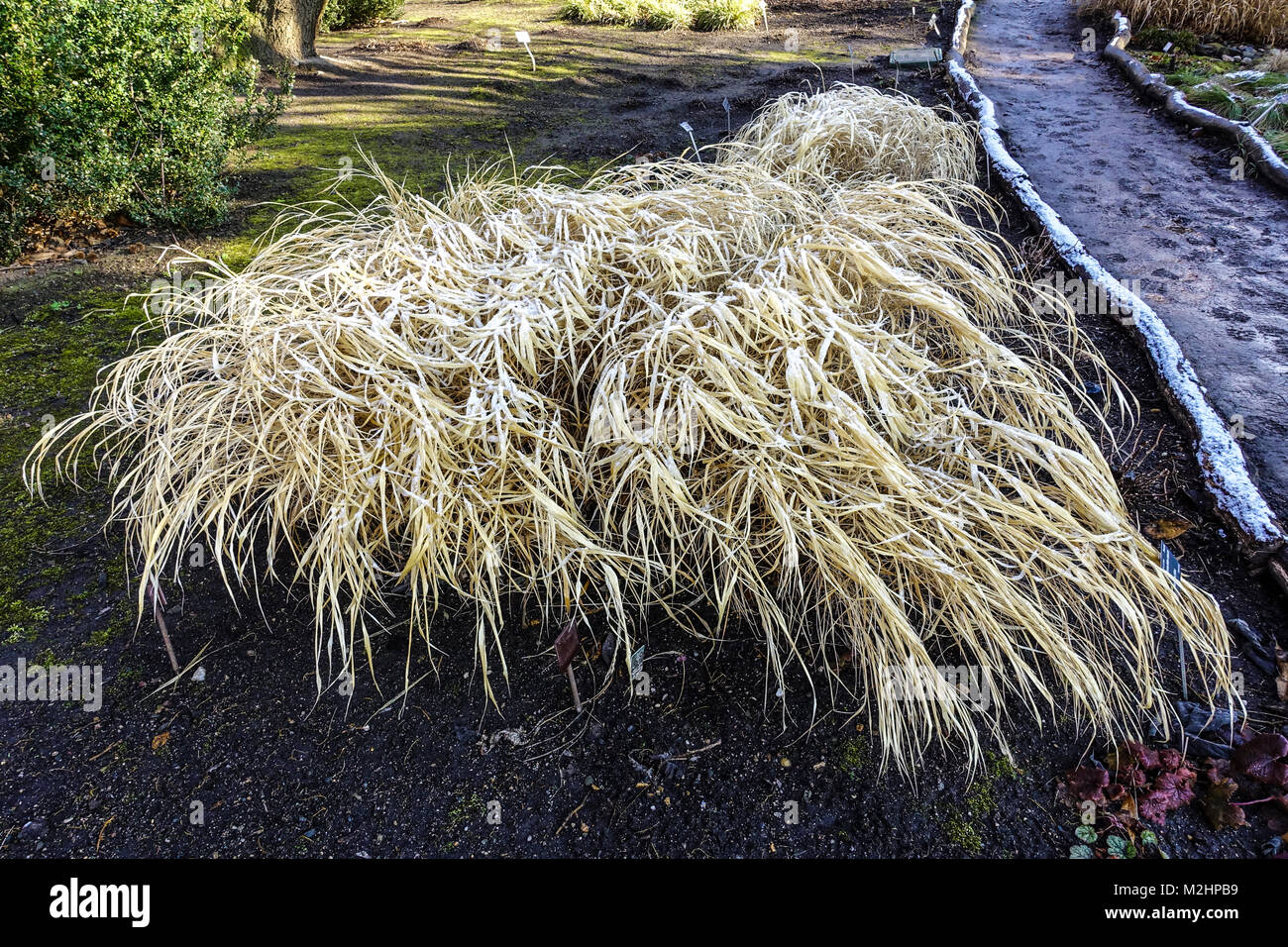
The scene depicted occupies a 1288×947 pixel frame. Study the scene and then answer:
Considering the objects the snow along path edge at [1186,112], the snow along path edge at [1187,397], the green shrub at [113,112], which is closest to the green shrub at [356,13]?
the green shrub at [113,112]

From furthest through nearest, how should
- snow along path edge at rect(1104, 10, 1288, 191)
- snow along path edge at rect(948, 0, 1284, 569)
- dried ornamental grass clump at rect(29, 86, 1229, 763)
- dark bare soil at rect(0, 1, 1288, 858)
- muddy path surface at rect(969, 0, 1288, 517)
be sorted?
snow along path edge at rect(1104, 10, 1288, 191), muddy path surface at rect(969, 0, 1288, 517), snow along path edge at rect(948, 0, 1284, 569), dried ornamental grass clump at rect(29, 86, 1229, 763), dark bare soil at rect(0, 1, 1288, 858)

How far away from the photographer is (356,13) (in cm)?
735

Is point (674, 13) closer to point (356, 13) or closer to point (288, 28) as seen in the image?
point (356, 13)

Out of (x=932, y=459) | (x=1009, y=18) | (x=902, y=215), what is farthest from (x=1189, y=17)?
(x=932, y=459)

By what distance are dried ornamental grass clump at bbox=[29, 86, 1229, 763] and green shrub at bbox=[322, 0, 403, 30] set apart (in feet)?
21.7

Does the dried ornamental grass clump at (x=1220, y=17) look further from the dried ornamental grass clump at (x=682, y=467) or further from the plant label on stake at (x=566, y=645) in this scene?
the plant label on stake at (x=566, y=645)

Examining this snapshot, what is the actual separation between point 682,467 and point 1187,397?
1734 millimetres

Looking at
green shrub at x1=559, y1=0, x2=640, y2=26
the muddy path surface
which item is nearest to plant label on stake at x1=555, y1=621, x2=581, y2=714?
the muddy path surface

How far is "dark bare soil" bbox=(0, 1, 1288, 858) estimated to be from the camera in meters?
1.34

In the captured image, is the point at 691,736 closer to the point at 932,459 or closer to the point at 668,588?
the point at 668,588

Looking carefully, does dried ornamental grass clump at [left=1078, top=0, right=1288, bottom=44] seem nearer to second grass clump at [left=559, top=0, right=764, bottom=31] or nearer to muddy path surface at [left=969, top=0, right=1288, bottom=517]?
muddy path surface at [left=969, top=0, right=1288, bottom=517]

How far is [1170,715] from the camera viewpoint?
153cm

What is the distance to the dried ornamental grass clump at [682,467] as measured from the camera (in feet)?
5.11

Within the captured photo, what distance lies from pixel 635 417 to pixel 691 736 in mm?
758
